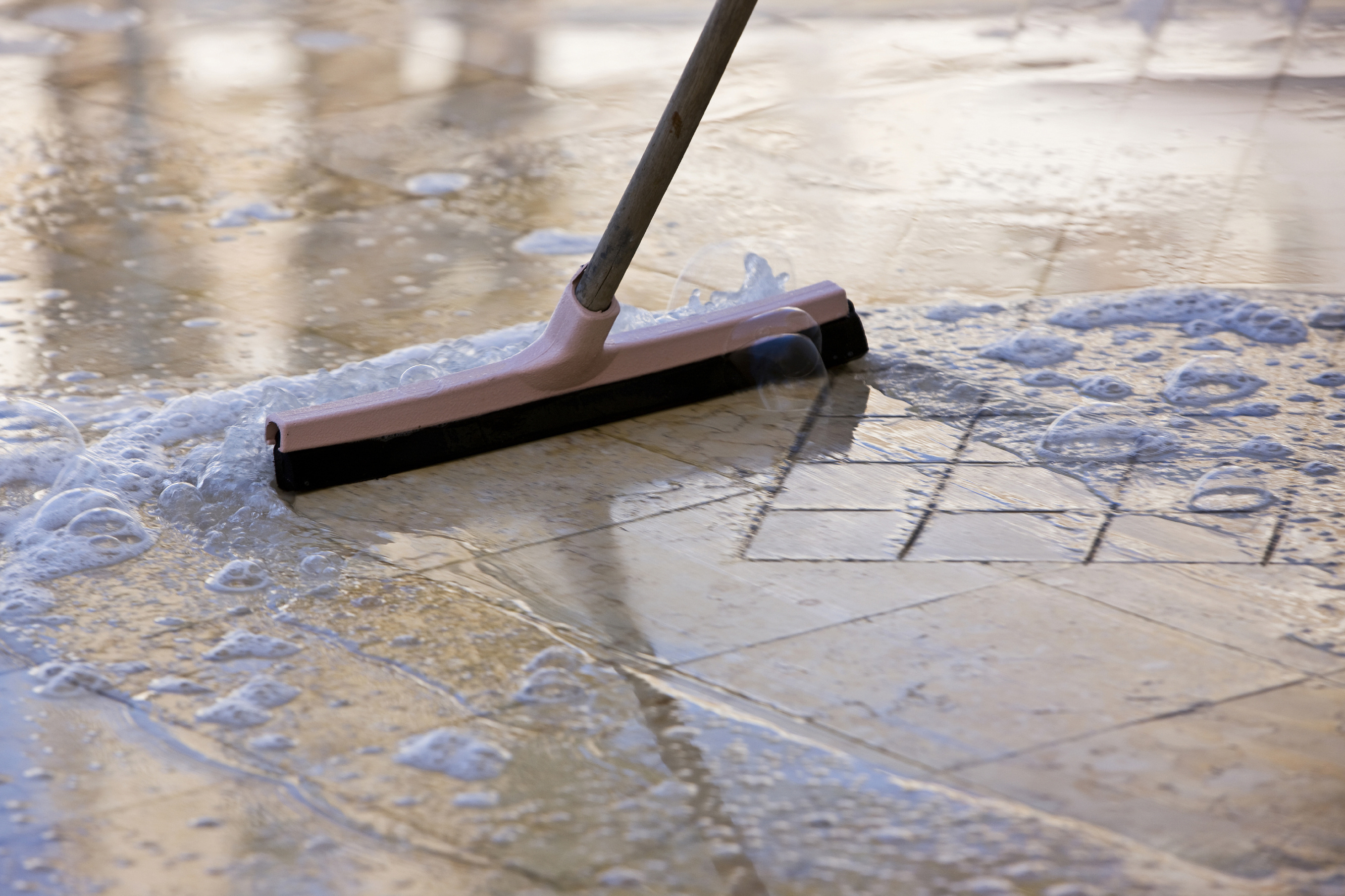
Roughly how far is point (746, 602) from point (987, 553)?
1.31 ft

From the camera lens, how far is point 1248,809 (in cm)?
164

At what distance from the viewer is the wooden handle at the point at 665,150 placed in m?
2.49

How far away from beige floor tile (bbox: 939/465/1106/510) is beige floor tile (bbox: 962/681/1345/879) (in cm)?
59

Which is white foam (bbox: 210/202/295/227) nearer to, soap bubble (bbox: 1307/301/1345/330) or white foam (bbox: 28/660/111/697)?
white foam (bbox: 28/660/111/697)

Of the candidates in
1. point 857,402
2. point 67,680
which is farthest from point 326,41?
point 67,680

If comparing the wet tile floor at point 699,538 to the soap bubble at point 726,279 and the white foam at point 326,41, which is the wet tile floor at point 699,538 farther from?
the white foam at point 326,41

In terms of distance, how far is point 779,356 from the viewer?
2.82 metres

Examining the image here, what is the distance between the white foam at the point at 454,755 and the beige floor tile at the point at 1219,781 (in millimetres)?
570

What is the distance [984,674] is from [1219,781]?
33 cm

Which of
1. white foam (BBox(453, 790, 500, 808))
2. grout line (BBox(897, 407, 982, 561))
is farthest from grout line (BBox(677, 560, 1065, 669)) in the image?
white foam (BBox(453, 790, 500, 808))

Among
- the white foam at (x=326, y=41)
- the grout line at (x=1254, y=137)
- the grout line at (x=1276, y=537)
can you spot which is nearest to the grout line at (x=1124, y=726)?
the grout line at (x=1276, y=537)

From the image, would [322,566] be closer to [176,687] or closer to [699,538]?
[176,687]

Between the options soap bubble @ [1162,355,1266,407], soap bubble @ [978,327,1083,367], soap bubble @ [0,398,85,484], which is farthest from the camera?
soap bubble @ [978,327,1083,367]

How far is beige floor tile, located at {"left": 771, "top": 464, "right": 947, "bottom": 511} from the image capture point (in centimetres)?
240
